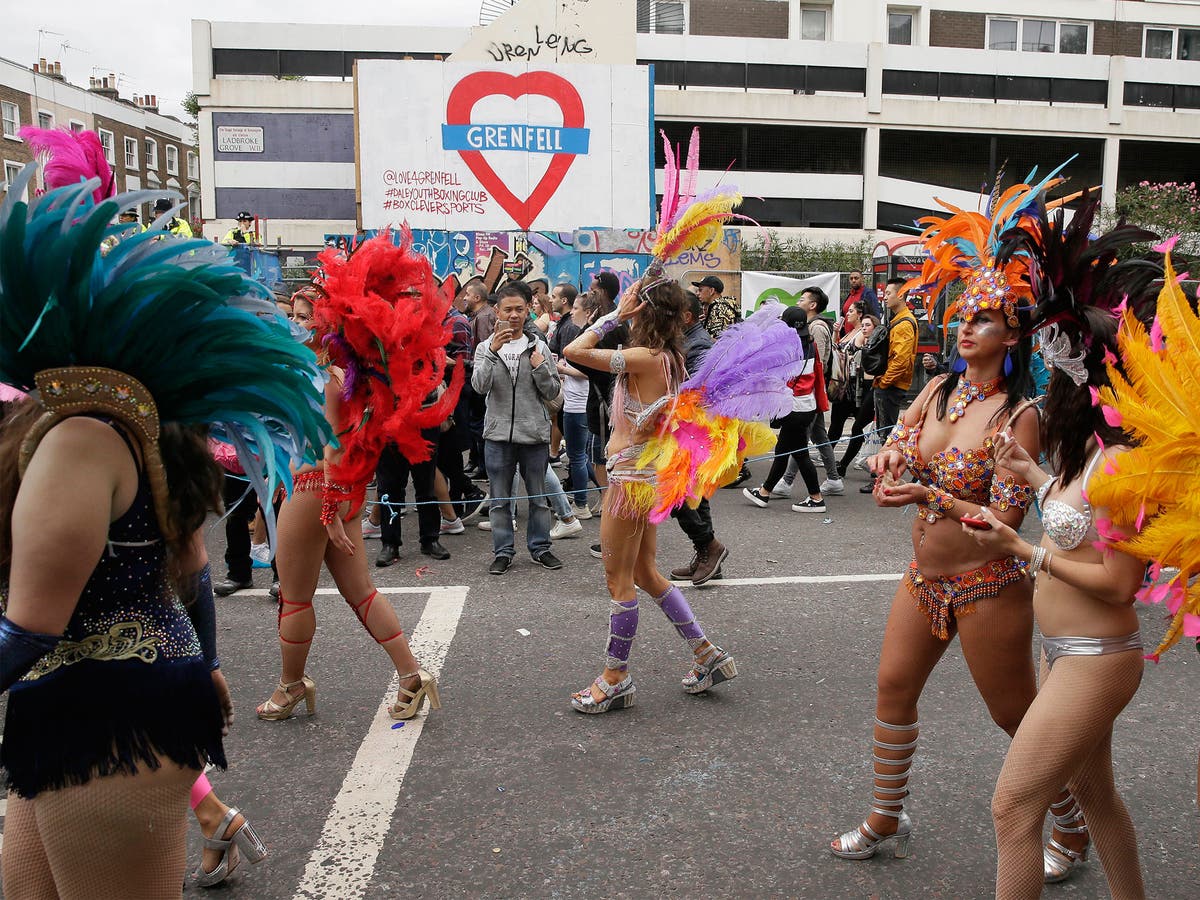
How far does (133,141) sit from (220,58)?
62.2 feet

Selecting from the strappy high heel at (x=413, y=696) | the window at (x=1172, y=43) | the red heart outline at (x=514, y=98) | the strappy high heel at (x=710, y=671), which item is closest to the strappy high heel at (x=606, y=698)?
the strappy high heel at (x=710, y=671)

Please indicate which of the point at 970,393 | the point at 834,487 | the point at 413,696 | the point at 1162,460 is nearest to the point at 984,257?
the point at 970,393

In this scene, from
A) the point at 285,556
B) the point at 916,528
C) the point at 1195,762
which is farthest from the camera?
the point at 285,556

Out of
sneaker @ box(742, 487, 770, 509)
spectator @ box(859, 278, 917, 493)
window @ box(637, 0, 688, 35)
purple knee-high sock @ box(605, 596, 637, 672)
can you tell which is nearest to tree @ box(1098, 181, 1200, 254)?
spectator @ box(859, 278, 917, 493)

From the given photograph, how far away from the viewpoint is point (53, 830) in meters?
1.79

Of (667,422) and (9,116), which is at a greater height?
(9,116)

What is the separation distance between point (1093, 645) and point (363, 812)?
2.54 meters

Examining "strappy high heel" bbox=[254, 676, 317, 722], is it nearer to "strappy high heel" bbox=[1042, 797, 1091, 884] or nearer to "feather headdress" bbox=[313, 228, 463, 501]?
"feather headdress" bbox=[313, 228, 463, 501]

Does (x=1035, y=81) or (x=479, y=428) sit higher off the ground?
(x=1035, y=81)

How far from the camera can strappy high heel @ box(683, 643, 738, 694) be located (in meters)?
4.48

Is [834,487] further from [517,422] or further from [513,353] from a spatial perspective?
[513,353]

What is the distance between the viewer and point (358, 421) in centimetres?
410

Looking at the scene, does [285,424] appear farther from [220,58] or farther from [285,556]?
[220,58]

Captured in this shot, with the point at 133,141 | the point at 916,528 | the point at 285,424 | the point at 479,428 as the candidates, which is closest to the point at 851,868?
the point at 916,528
